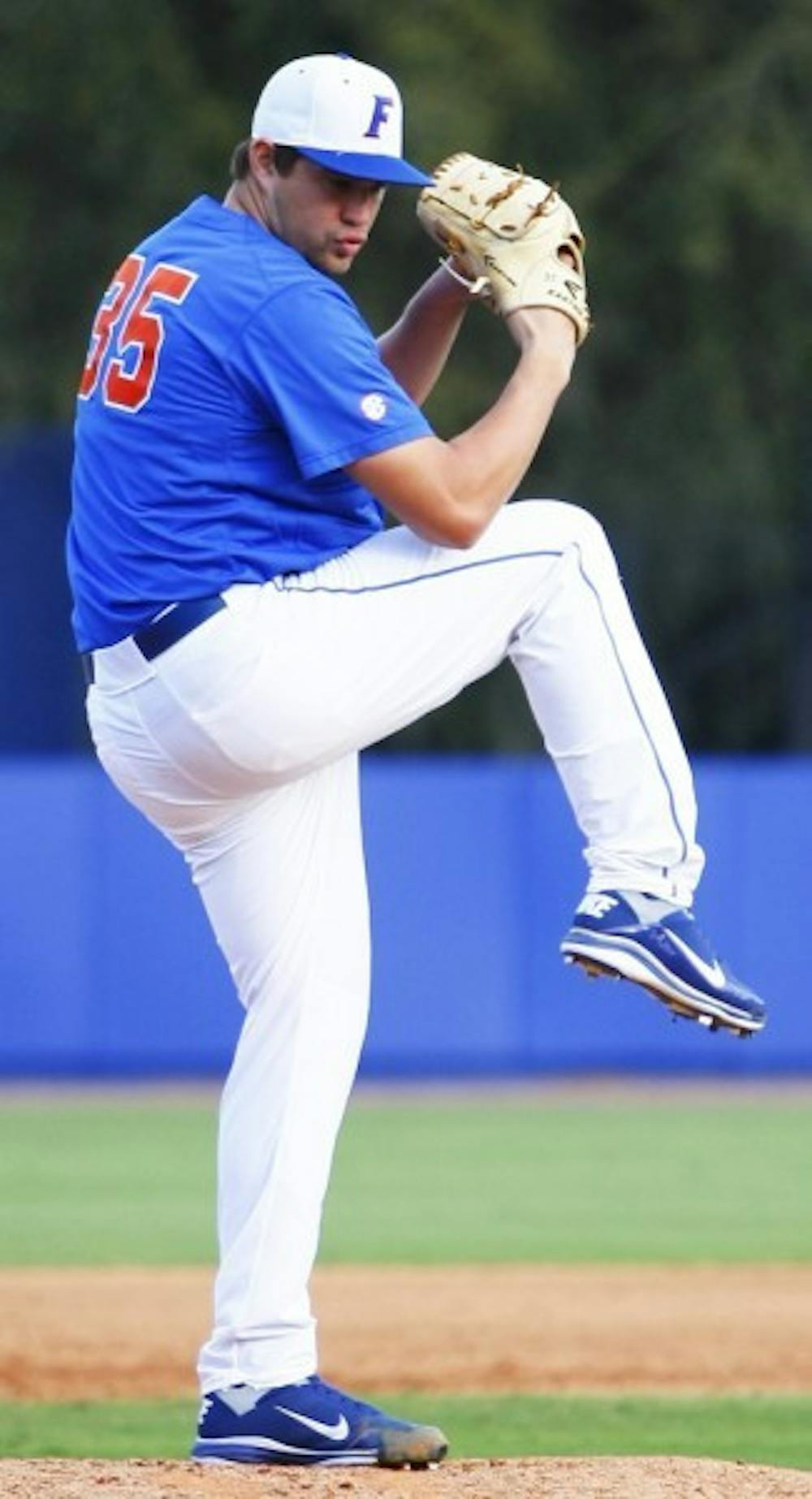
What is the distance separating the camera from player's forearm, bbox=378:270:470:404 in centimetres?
467

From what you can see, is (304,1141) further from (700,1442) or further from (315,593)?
(700,1442)

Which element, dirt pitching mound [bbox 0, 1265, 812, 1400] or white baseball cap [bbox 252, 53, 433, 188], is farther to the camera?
dirt pitching mound [bbox 0, 1265, 812, 1400]

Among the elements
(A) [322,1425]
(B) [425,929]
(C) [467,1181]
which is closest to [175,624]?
(A) [322,1425]

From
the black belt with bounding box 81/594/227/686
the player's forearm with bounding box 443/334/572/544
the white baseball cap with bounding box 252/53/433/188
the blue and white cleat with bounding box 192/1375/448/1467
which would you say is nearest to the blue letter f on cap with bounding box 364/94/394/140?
the white baseball cap with bounding box 252/53/433/188

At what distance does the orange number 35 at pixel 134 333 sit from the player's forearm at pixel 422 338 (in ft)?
1.72

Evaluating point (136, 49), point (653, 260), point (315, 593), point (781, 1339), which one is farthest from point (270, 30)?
point (315, 593)

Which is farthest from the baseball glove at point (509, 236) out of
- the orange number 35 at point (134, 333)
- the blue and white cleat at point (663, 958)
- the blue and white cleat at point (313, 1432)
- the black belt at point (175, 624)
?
the blue and white cleat at point (313, 1432)

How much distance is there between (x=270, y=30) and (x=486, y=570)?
16134 mm

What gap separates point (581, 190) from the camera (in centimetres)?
1914

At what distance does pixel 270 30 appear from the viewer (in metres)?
19.6

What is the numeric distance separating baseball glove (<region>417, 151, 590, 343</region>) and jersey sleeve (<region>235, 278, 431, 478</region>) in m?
0.33

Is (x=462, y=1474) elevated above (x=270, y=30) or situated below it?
below

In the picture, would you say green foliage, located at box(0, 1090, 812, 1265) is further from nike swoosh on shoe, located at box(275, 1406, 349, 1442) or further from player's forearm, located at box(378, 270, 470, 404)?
player's forearm, located at box(378, 270, 470, 404)

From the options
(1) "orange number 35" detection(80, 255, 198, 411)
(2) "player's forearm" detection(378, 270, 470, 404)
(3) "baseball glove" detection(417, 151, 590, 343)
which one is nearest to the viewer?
(1) "orange number 35" detection(80, 255, 198, 411)
